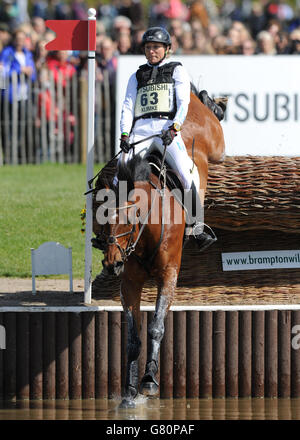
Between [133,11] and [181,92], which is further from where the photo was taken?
[133,11]

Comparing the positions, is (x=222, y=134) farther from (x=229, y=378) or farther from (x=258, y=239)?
(x=229, y=378)

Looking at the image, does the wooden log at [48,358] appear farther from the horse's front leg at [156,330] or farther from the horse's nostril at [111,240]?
the horse's nostril at [111,240]

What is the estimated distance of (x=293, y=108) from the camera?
1106 cm

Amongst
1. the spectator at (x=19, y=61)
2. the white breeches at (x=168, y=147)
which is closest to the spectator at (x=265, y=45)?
the spectator at (x=19, y=61)

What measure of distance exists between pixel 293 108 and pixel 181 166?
2.53 meters

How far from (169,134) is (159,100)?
0.48 meters

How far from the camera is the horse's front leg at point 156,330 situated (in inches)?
336

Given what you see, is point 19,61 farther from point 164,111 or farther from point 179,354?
point 179,354

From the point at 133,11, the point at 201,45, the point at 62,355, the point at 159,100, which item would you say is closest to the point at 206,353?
→ the point at 62,355

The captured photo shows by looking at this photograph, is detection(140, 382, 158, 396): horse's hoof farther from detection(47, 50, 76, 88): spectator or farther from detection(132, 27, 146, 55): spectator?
detection(47, 50, 76, 88): spectator

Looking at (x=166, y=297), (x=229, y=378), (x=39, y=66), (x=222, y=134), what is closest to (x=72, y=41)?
(x=222, y=134)

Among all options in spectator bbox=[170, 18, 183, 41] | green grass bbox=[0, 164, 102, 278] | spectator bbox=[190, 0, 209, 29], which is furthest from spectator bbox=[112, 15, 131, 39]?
green grass bbox=[0, 164, 102, 278]

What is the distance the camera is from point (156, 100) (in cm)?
914

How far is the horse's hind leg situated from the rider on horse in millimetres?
953
